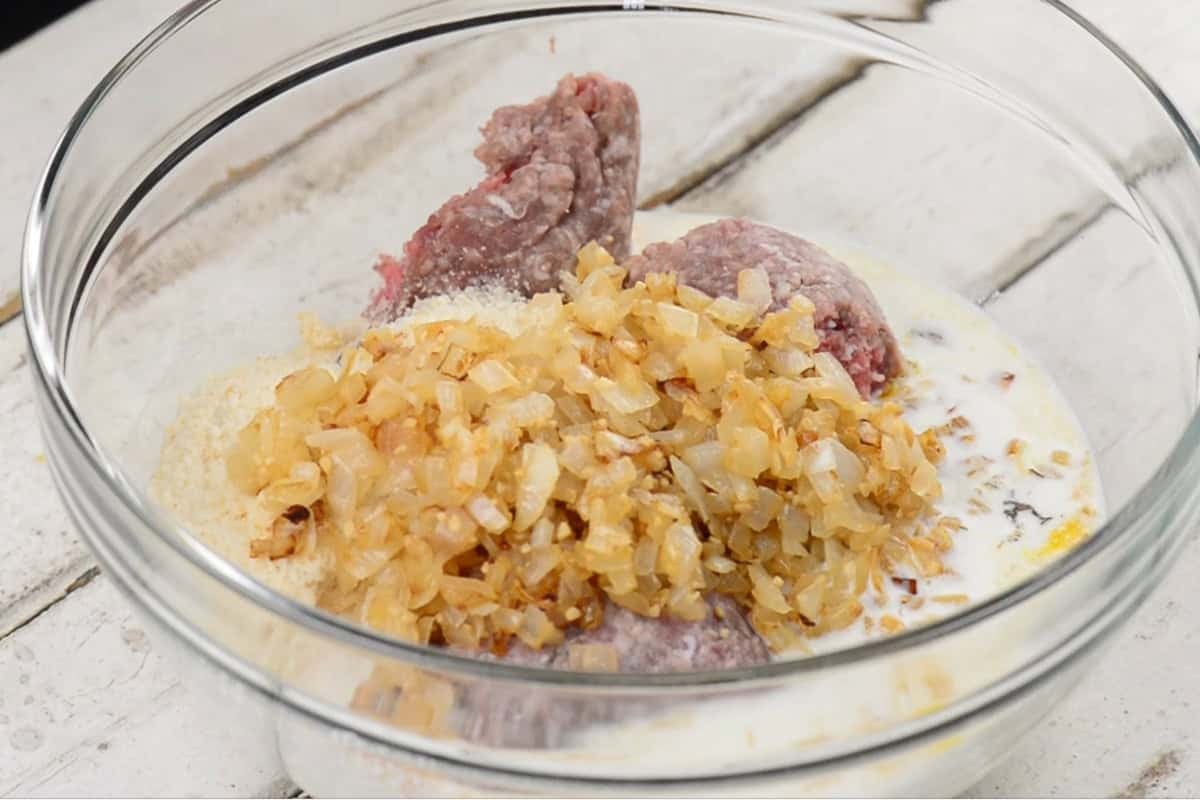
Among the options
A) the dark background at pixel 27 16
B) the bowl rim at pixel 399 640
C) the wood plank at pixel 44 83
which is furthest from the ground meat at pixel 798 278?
the dark background at pixel 27 16

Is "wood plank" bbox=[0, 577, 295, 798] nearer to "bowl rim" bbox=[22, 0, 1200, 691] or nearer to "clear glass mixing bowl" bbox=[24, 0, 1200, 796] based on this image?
"clear glass mixing bowl" bbox=[24, 0, 1200, 796]

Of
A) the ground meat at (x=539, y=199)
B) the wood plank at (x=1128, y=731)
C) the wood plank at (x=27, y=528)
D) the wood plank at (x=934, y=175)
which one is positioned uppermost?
the ground meat at (x=539, y=199)

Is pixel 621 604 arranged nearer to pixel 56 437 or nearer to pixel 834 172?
pixel 56 437

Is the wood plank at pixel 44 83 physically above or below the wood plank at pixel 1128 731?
above

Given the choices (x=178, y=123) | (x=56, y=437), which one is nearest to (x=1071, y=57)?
(x=178, y=123)

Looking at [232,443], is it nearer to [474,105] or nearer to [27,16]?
[474,105]

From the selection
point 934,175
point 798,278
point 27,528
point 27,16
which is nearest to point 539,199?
point 798,278

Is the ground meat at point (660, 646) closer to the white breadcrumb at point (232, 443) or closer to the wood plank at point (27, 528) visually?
the white breadcrumb at point (232, 443)
